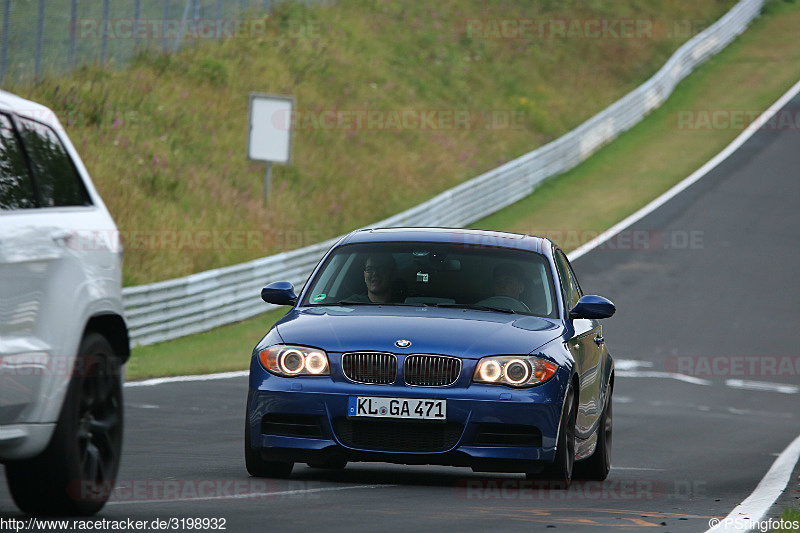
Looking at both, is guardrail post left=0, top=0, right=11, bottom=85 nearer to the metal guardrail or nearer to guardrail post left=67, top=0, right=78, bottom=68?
guardrail post left=67, top=0, right=78, bottom=68

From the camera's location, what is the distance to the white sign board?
32.0 metres

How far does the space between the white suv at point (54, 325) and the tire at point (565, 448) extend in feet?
9.44

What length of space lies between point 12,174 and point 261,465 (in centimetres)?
316

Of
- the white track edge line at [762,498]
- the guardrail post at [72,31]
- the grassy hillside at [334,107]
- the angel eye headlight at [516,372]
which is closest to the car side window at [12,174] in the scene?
the angel eye headlight at [516,372]

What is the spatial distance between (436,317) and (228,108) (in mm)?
29448

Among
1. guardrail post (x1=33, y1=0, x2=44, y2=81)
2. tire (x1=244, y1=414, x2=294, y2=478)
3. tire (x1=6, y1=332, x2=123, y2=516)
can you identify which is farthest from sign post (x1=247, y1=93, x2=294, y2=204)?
tire (x1=6, y1=332, x2=123, y2=516)

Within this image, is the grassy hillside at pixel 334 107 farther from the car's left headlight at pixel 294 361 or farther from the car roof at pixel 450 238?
the car's left headlight at pixel 294 361

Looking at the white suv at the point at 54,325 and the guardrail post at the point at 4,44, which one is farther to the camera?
the guardrail post at the point at 4,44

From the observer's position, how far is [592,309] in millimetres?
9875

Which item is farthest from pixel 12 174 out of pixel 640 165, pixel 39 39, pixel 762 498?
pixel 640 165

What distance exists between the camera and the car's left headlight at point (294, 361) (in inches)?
347

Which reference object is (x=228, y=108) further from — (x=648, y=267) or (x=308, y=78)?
(x=648, y=267)

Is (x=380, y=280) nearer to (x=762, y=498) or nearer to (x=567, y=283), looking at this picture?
(x=567, y=283)

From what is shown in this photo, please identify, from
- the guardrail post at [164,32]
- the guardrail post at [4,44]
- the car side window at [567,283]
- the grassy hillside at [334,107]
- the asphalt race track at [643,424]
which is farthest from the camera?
the guardrail post at [164,32]
